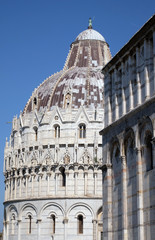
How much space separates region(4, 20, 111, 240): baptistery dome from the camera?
5922 centimetres

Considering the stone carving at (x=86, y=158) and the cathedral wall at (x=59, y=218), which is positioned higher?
the stone carving at (x=86, y=158)

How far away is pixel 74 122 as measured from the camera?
6256cm

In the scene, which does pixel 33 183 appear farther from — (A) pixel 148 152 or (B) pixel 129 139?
(A) pixel 148 152

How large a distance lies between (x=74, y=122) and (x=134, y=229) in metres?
38.1

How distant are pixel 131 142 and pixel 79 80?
40.9 metres

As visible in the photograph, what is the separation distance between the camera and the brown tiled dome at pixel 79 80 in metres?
64.8

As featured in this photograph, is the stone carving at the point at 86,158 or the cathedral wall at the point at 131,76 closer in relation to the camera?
the cathedral wall at the point at 131,76

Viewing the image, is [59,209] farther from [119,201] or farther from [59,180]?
[119,201]

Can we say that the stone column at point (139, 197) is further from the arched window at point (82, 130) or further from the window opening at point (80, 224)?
the arched window at point (82, 130)

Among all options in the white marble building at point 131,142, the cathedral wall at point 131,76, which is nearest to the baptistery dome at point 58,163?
the cathedral wall at point 131,76

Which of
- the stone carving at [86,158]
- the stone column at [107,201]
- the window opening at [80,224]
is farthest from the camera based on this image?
the stone carving at [86,158]

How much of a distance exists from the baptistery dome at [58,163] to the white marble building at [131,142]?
100 ft

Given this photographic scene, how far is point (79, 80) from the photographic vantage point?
6669 cm

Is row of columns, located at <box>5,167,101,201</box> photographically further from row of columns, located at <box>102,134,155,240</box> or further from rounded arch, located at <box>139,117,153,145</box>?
rounded arch, located at <box>139,117,153,145</box>
